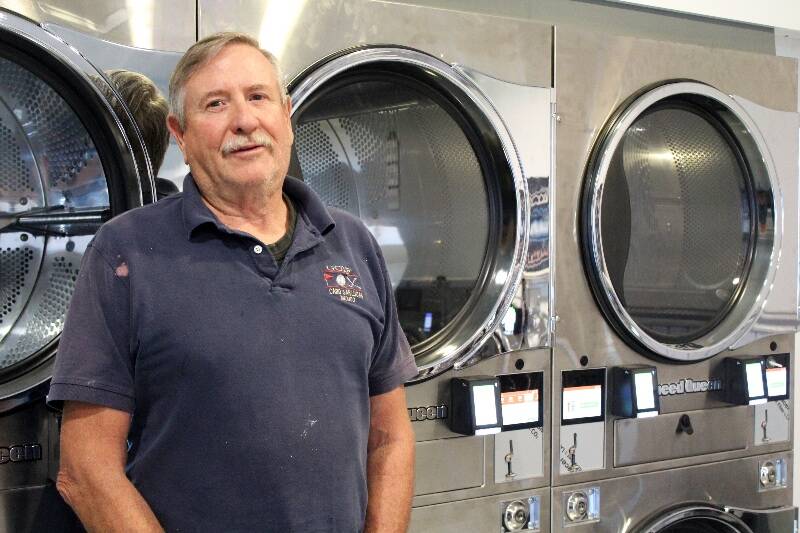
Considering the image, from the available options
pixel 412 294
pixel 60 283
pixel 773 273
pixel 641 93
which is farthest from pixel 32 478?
pixel 773 273

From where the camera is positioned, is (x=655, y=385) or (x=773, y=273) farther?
(x=773, y=273)

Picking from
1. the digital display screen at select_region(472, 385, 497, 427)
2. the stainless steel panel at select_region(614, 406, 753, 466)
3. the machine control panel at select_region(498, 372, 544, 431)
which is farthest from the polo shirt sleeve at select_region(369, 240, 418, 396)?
the stainless steel panel at select_region(614, 406, 753, 466)

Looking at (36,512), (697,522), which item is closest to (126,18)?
(36,512)

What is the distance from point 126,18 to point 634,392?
140cm

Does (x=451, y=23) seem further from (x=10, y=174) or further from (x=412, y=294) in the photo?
(x=10, y=174)

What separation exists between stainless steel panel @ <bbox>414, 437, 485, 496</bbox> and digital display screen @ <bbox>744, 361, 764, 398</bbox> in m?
0.82

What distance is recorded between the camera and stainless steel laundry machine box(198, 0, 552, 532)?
207cm

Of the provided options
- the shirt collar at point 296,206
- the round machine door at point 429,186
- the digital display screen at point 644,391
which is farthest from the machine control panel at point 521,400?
the shirt collar at point 296,206

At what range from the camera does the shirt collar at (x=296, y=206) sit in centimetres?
148

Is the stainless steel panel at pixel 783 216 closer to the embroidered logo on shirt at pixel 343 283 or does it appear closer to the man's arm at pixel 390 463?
the man's arm at pixel 390 463

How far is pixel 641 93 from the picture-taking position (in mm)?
2371

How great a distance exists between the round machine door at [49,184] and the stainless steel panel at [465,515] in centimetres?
85

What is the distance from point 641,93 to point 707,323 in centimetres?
66

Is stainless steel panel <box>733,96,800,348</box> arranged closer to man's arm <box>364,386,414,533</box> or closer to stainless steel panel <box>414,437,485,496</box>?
stainless steel panel <box>414,437,485,496</box>
